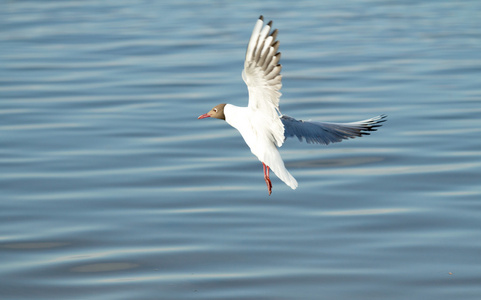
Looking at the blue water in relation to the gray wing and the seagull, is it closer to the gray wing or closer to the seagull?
the gray wing

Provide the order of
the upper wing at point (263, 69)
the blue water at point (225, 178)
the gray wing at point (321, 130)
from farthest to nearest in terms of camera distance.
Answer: the blue water at point (225, 178) → the gray wing at point (321, 130) → the upper wing at point (263, 69)

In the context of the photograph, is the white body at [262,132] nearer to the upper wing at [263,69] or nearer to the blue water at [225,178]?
the upper wing at [263,69]

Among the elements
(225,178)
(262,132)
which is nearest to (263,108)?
(262,132)

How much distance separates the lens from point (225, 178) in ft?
40.5

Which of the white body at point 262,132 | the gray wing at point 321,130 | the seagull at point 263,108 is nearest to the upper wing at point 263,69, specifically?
the seagull at point 263,108

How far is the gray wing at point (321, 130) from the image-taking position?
907 centimetres

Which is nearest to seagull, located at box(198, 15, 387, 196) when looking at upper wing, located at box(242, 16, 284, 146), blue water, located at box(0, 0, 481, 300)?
upper wing, located at box(242, 16, 284, 146)

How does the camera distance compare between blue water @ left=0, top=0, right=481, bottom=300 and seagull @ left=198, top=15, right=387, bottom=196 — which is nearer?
seagull @ left=198, top=15, right=387, bottom=196

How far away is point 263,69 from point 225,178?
15.2ft

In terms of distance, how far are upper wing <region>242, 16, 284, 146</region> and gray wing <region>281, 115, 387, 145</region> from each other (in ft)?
3.27

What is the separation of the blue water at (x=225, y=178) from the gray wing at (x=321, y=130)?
124 centimetres

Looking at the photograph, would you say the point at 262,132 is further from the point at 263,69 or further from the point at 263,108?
the point at 263,69

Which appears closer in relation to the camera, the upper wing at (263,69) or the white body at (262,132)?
the upper wing at (263,69)

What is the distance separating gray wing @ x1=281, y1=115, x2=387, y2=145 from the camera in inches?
357
